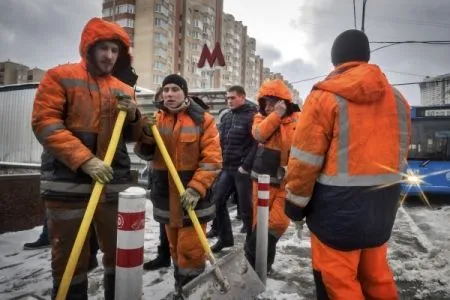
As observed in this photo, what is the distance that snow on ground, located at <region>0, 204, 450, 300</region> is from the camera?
3.27 metres

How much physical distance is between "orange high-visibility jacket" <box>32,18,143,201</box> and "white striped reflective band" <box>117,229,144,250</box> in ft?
2.39

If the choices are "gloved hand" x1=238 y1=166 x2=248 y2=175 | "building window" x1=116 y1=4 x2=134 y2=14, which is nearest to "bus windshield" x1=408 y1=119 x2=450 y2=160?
"gloved hand" x1=238 y1=166 x2=248 y2=175

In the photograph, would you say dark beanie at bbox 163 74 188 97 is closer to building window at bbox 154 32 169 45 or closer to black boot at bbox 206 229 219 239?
black boot at bbox 206 229 219 239

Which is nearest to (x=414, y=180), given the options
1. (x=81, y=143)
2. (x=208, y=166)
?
(x=208, y=166)

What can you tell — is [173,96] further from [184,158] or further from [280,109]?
[280,109]

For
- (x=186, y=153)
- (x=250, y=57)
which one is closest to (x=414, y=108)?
(x=186, y=153)

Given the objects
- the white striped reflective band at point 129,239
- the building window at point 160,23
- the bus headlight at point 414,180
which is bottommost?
the bus headlight at point 414,180

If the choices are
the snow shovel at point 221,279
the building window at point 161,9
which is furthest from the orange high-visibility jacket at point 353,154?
the building window at point 161,9

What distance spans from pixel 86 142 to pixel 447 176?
1074 cm

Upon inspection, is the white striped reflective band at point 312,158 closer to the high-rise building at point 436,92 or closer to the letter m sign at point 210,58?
the letter m sign at point 210,58

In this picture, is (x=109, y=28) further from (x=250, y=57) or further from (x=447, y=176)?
(x=250, y=57)

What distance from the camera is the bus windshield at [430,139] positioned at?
10.2 m

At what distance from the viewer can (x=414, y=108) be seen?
10.7m

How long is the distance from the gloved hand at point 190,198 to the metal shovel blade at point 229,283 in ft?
Answer: 1.63
